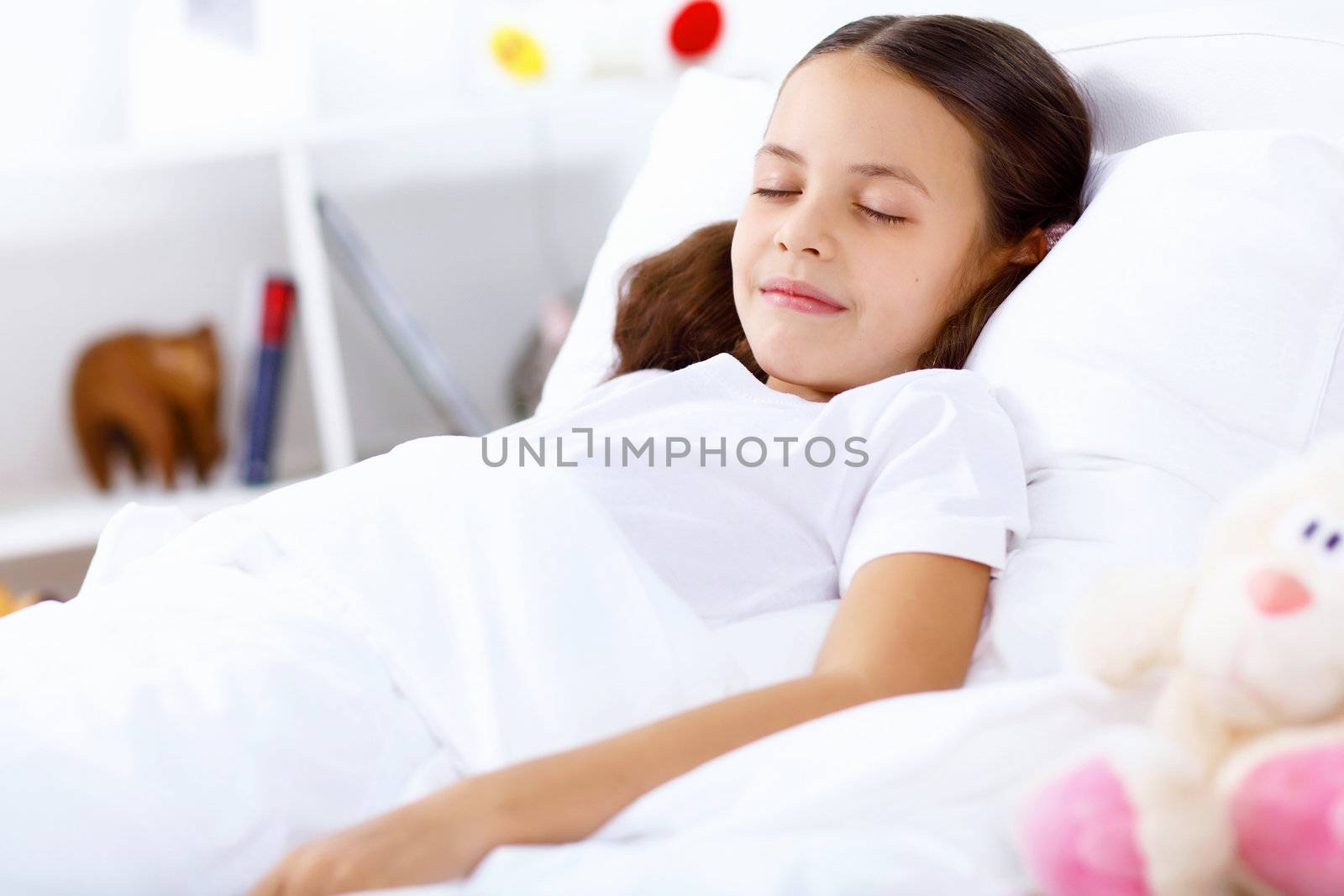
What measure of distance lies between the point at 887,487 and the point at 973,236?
0.31m

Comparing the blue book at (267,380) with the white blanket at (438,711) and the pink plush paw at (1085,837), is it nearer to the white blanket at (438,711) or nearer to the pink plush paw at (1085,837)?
the white blanket at (438,711)

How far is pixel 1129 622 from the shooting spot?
20.1 inches

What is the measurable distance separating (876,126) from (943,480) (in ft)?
1.06

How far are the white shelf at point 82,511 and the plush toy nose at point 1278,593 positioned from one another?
1.65m

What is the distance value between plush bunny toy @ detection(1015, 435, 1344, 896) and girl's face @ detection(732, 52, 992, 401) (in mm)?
505

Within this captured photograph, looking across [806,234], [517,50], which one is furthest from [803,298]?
[517,50]

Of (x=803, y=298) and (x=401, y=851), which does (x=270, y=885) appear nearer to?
(x=401, y=851)

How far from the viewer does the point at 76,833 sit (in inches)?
24.9

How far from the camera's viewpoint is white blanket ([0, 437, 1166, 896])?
1.79 feet

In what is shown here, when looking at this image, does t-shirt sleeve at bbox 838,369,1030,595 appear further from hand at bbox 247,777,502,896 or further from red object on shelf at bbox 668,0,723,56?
red object on shelf at bbox 668,0,723,56

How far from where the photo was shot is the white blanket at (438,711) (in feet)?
1.79

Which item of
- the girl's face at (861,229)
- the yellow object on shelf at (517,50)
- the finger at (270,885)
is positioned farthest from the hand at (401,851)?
the yellow object on shelf at (517,50)

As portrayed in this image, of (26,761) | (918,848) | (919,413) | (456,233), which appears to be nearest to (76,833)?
(26,761)

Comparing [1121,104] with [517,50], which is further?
[517,50]
